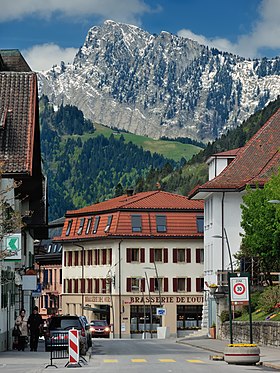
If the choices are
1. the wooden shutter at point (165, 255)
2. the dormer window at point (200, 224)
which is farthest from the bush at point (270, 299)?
the wooden shutter at point (165, 255)

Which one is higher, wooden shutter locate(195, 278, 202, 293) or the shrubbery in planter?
wooden shutter locate(195, 278, 202, 293)

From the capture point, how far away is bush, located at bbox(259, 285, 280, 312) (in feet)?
198

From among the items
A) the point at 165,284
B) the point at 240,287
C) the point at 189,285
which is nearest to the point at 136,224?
the point at 165,284

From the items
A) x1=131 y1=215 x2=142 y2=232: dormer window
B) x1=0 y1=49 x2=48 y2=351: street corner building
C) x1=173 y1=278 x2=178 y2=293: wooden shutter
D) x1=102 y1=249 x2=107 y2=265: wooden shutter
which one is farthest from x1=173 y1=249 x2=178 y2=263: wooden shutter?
x1=0 y1=49 x2=48 y2=351: street corner building

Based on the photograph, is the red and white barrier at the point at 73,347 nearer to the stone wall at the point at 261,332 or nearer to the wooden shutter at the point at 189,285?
the stone wall at the point at 261,332

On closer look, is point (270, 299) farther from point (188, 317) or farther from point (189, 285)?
point (189, 285)

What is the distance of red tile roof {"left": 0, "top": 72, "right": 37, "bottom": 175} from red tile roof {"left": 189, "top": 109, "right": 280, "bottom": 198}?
122 ft

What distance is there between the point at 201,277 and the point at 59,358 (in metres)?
82.0

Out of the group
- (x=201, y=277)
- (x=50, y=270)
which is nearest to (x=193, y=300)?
(x=201, y=277)

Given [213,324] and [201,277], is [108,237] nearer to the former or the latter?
[201,277]

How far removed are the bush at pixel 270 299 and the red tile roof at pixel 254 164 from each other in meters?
19.7

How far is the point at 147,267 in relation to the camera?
122m

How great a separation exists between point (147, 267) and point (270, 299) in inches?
2410

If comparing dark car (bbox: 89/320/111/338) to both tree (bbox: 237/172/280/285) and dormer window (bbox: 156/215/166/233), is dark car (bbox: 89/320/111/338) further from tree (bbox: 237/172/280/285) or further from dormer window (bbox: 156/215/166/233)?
tree (bbox: 237/172/280/285)
